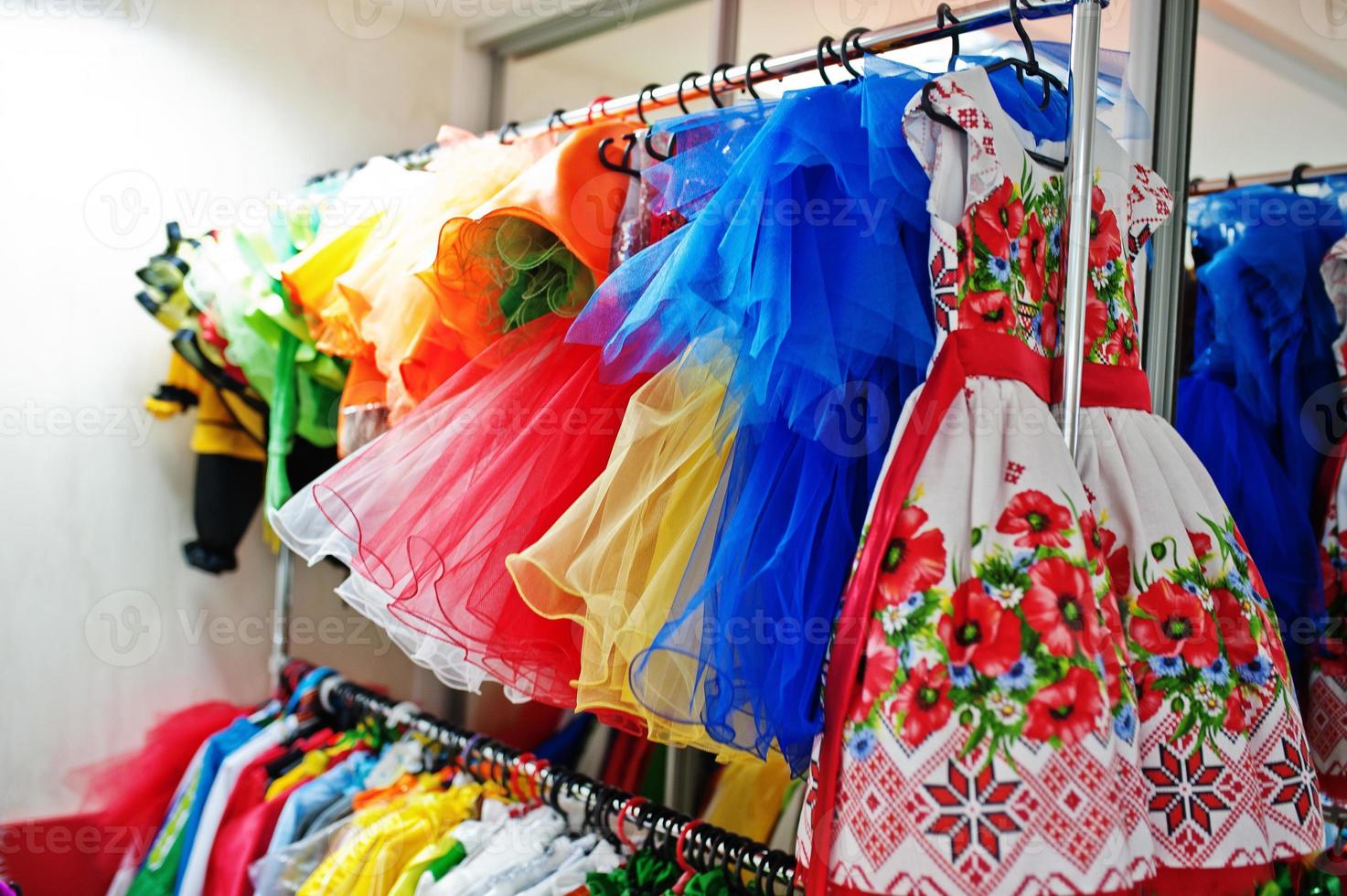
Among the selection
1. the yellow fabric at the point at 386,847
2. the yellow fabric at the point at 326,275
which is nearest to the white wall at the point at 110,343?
the yellow fabric at the point at 326,275

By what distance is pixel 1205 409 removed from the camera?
1.46 m

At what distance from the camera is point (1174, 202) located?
1.24 metres

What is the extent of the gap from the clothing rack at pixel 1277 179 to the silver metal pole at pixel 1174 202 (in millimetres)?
293

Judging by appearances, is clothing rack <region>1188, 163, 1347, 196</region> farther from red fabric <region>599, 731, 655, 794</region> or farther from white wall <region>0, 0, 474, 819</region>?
white wall <region>0, 0, 474, 819</region>

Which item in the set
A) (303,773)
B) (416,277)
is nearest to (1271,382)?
(416,277)

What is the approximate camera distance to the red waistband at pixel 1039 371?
1002 millimetres

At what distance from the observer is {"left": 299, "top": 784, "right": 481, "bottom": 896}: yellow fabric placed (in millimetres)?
1529

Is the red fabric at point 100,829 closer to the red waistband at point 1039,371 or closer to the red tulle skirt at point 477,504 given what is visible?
the red tulle skirt at point 477,504

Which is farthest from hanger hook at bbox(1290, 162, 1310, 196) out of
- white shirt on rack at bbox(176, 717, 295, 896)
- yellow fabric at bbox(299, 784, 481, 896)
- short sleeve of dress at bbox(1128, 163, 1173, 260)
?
white shirt on rack at bbox(176, 717, 295, 896)

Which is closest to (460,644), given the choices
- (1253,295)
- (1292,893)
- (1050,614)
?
(1050,614)

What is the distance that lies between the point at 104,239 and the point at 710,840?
4.86 ft

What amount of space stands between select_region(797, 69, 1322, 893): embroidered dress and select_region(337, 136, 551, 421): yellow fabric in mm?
650

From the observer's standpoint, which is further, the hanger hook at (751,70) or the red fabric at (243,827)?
the red fabric at (243,827)

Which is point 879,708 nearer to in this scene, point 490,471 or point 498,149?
point 490,471
